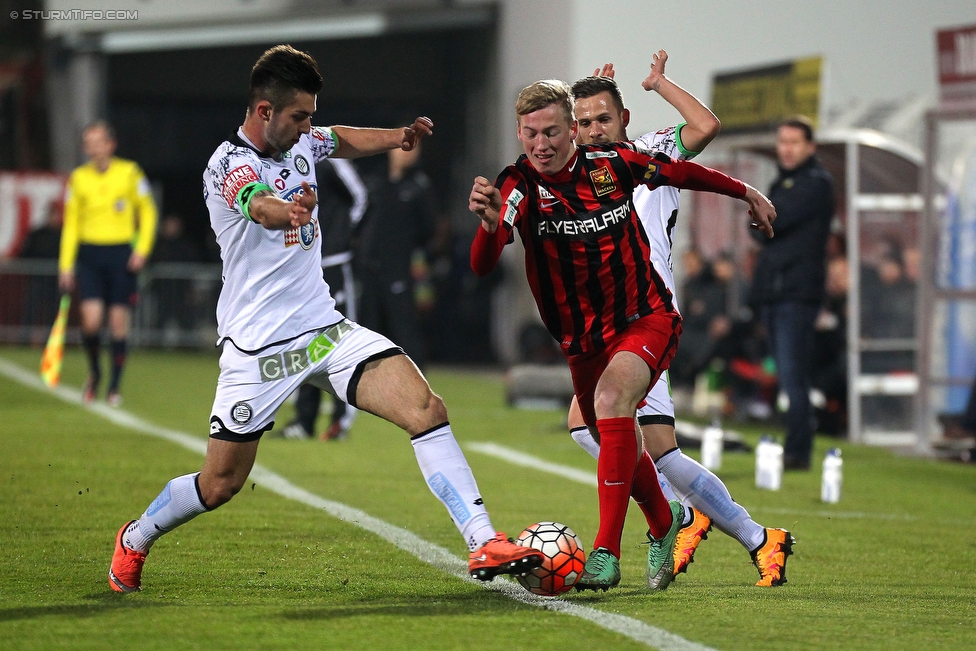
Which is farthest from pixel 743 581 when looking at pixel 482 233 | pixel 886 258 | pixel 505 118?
pixel 505 118

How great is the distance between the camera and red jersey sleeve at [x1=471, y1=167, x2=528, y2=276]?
529 cm

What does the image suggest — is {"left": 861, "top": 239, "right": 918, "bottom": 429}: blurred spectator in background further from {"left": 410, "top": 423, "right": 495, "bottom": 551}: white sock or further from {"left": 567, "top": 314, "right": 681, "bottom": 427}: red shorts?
{"left": 410, "top": 423, "right": 495, "bottom": 551}: white sock

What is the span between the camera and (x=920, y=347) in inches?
497

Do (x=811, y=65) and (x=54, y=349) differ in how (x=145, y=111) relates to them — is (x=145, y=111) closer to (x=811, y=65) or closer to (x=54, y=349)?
(x=54, y=349)

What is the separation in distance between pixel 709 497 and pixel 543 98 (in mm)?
1816

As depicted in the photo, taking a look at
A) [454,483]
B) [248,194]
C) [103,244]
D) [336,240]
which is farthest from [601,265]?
[103,244]

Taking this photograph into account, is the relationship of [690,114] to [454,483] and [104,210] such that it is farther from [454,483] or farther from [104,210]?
[104,210]

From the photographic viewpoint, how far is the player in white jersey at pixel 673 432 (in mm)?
6055

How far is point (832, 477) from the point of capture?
9.03 meters

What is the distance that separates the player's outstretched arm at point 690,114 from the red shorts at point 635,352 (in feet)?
2.61

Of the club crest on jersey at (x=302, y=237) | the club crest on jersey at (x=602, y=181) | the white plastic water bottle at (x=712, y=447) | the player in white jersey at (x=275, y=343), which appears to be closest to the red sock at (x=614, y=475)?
the player in white jersey at (x=275, y=343)

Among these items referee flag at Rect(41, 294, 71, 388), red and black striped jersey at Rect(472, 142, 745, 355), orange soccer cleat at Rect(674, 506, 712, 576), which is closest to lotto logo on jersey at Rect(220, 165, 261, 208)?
red and black striped jersey at Rect(472, 142, 745, 355)

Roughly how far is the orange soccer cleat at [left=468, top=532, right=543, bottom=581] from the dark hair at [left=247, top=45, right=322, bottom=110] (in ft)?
5.93

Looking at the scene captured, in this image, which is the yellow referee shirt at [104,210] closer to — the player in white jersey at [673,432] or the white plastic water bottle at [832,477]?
the white plastic water bottle at [832,477]
